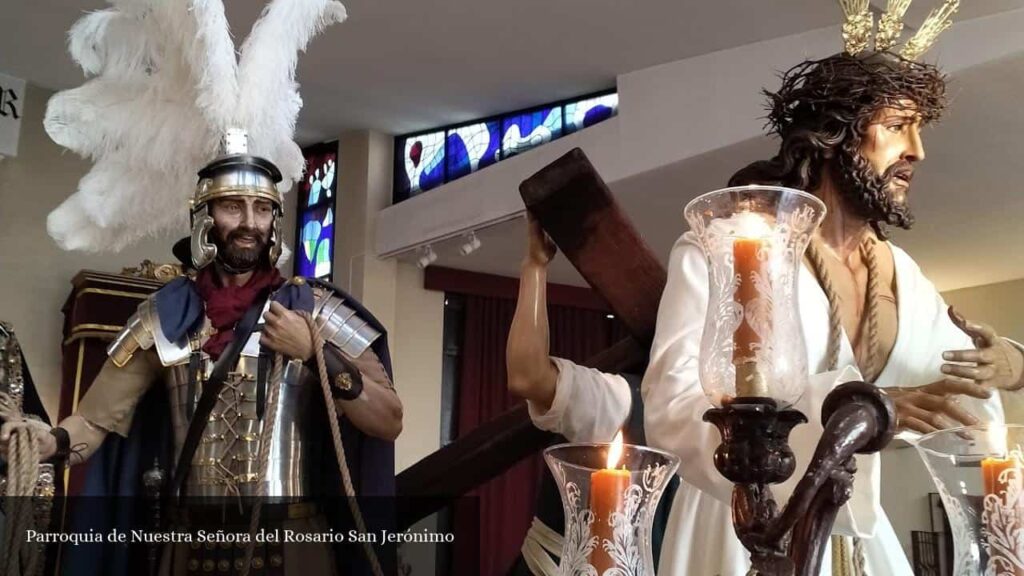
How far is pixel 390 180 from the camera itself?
545cm

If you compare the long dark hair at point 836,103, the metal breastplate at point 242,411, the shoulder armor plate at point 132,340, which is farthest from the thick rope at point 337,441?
the long dark hair at point 836,103

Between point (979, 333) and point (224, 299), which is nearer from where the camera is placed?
point (979, 333)

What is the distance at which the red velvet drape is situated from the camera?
532 cm

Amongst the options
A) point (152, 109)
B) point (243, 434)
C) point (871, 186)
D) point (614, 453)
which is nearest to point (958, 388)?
point (871, 186)

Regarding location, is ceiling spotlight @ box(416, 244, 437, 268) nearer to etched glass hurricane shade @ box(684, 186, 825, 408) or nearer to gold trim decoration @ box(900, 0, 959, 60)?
gold trim decoration @ box(900, 0, 959, 60)

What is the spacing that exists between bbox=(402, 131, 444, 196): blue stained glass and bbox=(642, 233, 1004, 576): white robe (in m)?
3.87

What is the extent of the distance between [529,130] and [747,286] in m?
4.10

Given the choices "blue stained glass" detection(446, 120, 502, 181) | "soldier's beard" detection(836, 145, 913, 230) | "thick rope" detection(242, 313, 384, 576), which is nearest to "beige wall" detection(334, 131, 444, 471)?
"blue stained glass" detection(446, 120, 502, 181)

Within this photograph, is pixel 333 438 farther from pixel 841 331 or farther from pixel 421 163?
pixel 421 163

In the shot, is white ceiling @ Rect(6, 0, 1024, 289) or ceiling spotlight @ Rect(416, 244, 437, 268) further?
ceiling spotlight @ Rect(416, 244, 437, 268)

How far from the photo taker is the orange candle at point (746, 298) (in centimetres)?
75

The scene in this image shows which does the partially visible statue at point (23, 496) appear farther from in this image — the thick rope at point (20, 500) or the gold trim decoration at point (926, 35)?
the gold trim decoration at point (926, 35)

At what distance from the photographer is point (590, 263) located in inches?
61.8

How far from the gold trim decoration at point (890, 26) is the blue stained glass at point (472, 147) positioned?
3517 millimetres
